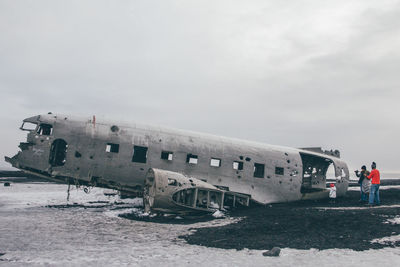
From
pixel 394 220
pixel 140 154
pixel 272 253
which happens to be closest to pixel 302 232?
pixel 272 253

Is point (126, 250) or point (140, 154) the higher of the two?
point (140, 154)

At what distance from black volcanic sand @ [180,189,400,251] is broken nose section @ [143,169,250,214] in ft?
7.11

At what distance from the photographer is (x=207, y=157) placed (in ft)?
59.0

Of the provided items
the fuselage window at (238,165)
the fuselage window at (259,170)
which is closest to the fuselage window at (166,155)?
the fuselage window at (238,165)

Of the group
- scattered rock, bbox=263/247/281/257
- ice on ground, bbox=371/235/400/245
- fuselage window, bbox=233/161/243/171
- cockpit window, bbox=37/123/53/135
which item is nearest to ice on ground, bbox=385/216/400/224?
ice on ground, bbox=371/235/400/245

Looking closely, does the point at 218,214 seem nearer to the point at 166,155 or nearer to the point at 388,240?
the point at 166,155

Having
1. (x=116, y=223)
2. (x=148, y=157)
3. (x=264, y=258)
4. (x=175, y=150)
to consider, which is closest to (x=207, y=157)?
(x=175, y=150)

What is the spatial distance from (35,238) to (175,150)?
8.61 m

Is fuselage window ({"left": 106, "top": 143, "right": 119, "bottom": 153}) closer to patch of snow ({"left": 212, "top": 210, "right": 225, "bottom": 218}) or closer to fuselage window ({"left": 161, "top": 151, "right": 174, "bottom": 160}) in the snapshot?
fuselage window ({"left": 161, "top": 151, "right": 174, "bottom": 160})

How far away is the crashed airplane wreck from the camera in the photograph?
15.3 meters

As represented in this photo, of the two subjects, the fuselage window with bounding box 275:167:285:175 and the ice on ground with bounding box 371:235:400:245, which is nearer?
the ice on ground with bounding box 371:235:400:245

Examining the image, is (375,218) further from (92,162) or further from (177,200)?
(92,162)

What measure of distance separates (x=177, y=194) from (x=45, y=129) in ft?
25.4

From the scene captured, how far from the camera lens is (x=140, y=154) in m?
16.9
